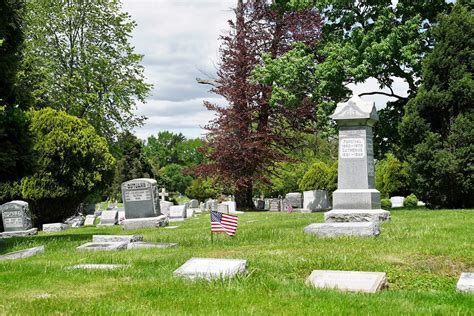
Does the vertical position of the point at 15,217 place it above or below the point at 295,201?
above

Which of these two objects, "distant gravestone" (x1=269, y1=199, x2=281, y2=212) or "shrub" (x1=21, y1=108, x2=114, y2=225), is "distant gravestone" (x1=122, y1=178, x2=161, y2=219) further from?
"distant gravestone" (x1=269, y1=199, x2=281, y2=212)

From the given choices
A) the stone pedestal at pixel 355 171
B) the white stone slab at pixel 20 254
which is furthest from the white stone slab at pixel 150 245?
the stone pedestal at pixel 355 171

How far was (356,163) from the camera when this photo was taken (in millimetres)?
11992

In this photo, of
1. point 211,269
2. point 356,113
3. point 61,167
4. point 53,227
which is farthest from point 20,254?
point 61,167

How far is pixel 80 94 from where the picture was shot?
96.0 ft

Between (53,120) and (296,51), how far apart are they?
11.1 metres

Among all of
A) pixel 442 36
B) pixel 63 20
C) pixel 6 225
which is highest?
pixel 63 20

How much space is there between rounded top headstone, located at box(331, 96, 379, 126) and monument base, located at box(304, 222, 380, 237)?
3.38 meters

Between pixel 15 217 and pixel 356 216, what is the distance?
13.5 metres

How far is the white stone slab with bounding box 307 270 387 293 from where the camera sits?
5.00 meters

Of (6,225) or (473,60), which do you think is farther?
(6,225)

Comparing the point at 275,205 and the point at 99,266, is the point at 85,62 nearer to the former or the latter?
the point at 275,205

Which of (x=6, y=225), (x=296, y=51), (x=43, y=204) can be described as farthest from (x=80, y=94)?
(x=296, y=51)

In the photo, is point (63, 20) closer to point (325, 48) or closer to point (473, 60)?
point (325, 48)
